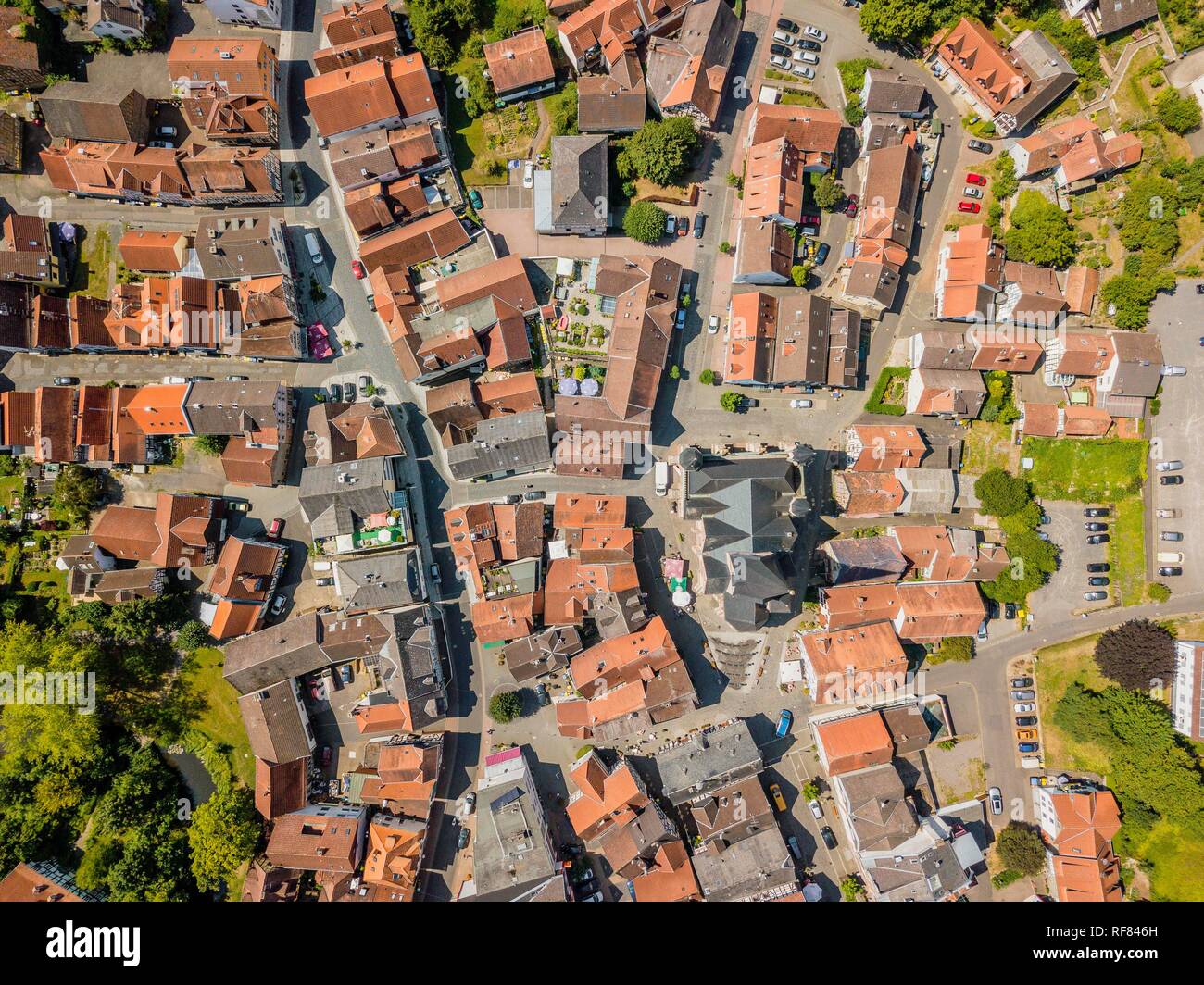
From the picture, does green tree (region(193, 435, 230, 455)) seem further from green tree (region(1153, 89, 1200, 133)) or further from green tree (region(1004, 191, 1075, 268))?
green tree (region(1153, 89, 1200, 133))

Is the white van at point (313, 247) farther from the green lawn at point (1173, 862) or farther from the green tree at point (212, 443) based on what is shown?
the green lawn at point (1173, 862)

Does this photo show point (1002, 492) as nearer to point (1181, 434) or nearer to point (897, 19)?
point (1181, 434)

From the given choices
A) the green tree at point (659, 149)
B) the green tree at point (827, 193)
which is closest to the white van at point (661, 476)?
the green tree at point (659, 149)

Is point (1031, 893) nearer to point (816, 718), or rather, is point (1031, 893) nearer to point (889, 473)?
point (816, 718)

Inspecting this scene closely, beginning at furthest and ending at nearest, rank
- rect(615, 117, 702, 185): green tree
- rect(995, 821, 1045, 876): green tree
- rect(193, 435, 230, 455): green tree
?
rect(193, 435, 230, 455): green tree < rect(995, 821, 1045, 876): green tree < rect(615, 117, 702, 185): green tree

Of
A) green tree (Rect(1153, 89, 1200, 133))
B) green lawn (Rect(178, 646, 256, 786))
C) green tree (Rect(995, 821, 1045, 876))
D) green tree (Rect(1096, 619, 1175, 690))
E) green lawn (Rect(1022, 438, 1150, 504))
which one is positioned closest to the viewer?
green tree (Rect(995, 821, 1045, 876))

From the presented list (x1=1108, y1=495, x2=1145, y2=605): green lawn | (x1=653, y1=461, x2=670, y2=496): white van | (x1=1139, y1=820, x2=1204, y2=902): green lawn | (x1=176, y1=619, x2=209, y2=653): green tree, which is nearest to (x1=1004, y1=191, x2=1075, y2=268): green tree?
(x1=1108, y1=495, x2=1145, y2=605): green lawn
